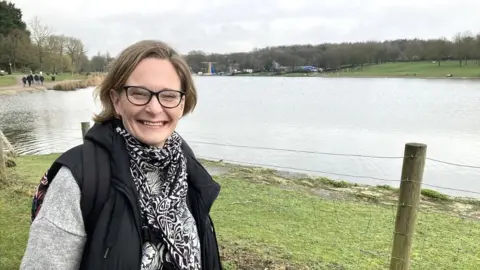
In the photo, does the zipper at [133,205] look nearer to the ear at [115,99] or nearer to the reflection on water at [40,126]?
the ear at [115,99]

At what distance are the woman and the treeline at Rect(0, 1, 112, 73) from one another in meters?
63.8

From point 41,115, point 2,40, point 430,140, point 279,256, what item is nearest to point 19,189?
point 279,256

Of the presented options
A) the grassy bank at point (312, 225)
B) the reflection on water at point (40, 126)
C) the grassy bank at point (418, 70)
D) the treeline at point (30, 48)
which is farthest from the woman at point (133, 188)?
the grassy bank at point (418, 70)

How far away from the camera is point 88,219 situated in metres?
1.42

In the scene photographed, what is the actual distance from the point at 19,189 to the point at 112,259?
6372 millimetres

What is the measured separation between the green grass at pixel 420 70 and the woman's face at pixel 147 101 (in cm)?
8859

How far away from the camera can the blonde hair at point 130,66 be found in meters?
1.62

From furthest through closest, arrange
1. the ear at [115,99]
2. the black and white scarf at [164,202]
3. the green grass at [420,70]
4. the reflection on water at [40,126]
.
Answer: the green grass at [420,70] < the reflection on water at [40,126] < the ear at [115,99] < the black and white scarf at [164,202]

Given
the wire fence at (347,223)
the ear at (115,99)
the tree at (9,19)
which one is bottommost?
the wire fence at (347,223)

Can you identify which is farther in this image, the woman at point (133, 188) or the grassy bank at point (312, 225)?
the grassy bank at point (312, 225)

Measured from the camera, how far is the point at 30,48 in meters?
66.4

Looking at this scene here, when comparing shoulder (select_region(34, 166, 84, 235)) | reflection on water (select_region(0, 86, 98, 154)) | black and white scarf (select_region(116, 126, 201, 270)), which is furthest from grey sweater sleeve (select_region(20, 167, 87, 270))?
reflection on water (select_region(0, 86, 98, 154))

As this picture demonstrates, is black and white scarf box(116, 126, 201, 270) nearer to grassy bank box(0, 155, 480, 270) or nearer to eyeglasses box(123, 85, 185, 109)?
eyeglasses box(123, 85, 185, 109)

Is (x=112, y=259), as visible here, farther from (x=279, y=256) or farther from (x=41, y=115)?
(x=41, y=115)
